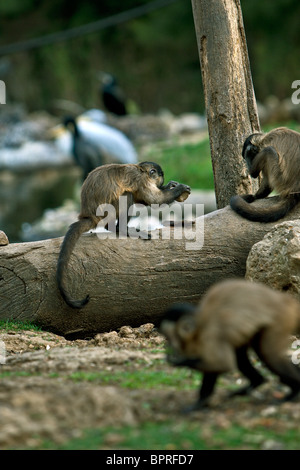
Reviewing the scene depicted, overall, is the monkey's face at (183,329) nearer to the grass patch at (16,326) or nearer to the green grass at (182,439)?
the green grass at (182,439)

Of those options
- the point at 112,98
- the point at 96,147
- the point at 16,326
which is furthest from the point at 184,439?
the point at 112,98

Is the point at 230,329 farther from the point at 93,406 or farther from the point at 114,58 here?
the point at 114,58

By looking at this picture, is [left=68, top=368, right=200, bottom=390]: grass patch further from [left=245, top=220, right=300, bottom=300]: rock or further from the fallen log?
the fallen log

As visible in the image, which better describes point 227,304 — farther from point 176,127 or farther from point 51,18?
point 51,18

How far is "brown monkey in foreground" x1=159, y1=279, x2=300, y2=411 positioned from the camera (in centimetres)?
325

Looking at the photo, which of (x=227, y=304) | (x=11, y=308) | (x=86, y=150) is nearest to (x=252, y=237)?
(x=11, y=308)

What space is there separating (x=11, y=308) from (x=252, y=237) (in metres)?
2.10

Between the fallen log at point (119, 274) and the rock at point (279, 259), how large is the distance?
0.48 m

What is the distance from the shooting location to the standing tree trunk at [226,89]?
20.8 feet

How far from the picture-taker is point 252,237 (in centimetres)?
589

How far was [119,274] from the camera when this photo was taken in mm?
5785

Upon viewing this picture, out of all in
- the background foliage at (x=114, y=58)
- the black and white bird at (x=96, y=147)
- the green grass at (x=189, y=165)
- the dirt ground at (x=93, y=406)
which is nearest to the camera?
the dirt ground at (x=93, y=406)

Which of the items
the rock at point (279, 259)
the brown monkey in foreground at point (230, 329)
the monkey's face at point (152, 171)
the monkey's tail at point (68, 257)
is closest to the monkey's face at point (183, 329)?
the brown monkey in foreground at point (230, 329)

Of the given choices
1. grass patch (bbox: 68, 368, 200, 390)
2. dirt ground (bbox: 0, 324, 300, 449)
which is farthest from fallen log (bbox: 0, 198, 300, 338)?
grass patch (bbox: 68, 368, 200, 390)
